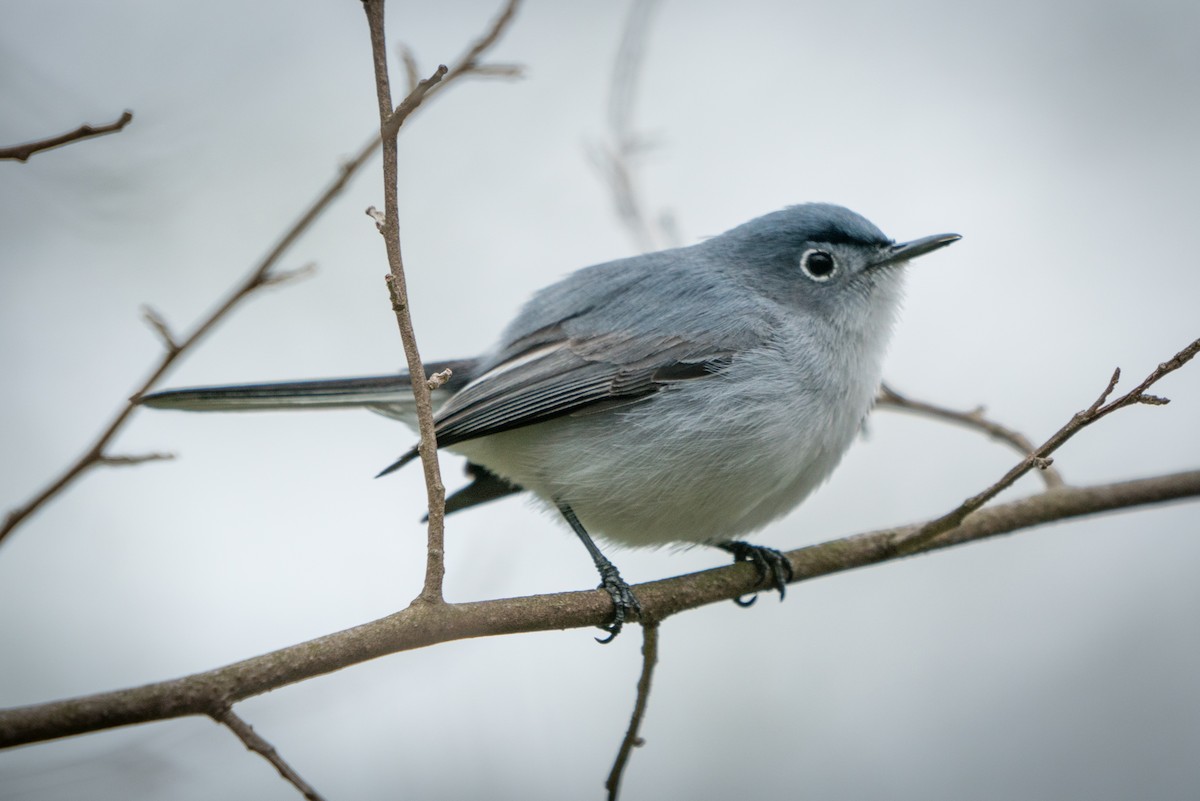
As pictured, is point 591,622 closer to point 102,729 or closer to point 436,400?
point 102,729

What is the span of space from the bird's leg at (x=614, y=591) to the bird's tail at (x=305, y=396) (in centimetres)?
70

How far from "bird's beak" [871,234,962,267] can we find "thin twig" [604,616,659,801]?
148 cm

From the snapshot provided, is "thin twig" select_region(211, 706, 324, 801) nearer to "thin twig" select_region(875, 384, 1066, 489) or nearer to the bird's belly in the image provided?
the bird's belly

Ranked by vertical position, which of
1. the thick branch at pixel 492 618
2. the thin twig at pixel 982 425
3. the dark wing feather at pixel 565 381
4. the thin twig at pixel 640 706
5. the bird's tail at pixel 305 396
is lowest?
the thin twig at pixel 640 706

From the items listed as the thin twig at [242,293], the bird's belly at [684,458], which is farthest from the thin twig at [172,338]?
the bird's belly at [684,458]

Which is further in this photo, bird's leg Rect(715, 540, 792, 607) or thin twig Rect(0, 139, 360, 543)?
bird's leg Rect(715, 540, 792, 607)

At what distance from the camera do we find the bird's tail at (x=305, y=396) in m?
2.79

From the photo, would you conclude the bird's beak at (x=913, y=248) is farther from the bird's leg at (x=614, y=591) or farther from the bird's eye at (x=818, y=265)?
the bird's leg at (x=614, y=591)

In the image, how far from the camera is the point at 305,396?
3.01m

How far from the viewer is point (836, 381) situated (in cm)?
304

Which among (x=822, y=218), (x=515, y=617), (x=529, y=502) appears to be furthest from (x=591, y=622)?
(x=822, y=218)

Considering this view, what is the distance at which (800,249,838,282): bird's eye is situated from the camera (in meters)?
3.31

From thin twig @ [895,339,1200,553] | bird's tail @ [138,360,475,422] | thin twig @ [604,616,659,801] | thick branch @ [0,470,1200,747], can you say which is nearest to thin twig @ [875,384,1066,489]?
thick branch @ [0,470,1200,747]

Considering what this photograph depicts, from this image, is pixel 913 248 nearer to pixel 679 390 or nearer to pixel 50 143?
pixel 679 390
